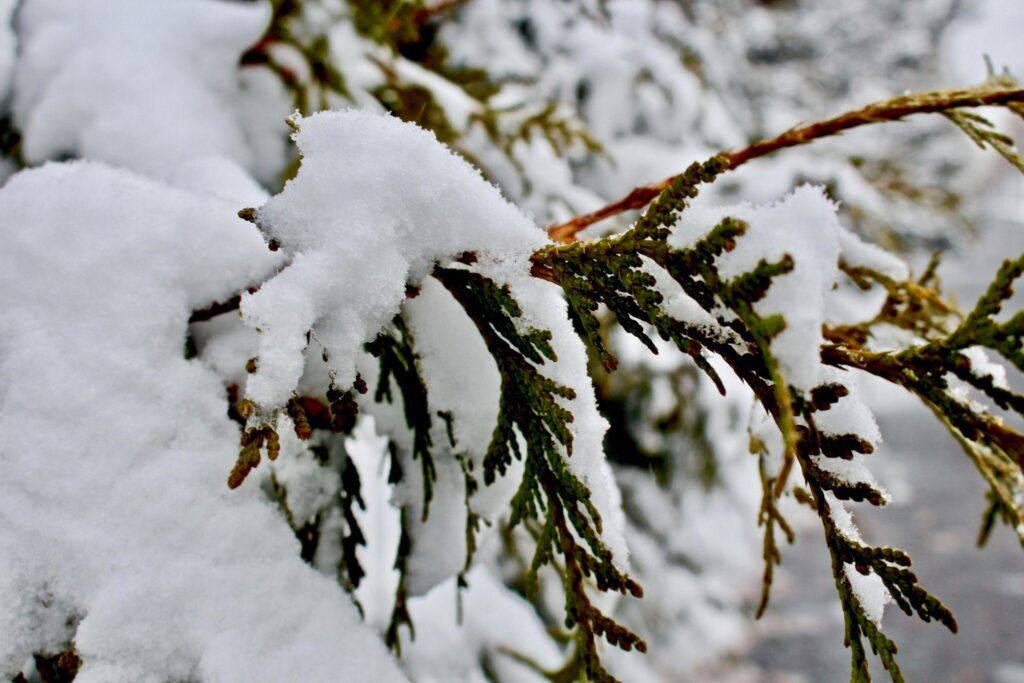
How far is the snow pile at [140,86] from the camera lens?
1.66 m

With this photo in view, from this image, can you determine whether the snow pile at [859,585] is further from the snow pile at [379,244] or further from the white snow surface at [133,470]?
the white snow surface at [133,470]

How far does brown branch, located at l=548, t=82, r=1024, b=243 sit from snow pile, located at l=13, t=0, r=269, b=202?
30.7 inches

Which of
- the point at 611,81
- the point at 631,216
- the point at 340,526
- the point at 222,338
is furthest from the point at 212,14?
the point at 611,81

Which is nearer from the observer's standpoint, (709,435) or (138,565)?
(138,565)

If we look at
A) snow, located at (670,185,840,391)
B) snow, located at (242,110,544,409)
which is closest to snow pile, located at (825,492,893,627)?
snow, located at (670,185,840,391)

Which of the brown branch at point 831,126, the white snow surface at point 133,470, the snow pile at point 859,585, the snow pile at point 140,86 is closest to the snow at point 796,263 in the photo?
the snow pile at point 859,585

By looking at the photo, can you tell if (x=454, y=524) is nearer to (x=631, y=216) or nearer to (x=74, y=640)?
(x=74, y=640)

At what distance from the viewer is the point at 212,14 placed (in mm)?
1968

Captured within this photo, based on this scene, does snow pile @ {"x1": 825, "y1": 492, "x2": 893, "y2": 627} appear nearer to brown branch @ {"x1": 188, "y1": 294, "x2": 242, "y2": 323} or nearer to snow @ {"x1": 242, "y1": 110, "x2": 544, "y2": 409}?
snow @ {"x1": 242, "y1": 110, "x2": 544, "y2": 409}

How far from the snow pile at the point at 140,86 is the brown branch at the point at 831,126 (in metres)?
0.78

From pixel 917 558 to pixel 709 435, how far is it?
7.12 meters

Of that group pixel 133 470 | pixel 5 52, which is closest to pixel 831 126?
pixel 133 470

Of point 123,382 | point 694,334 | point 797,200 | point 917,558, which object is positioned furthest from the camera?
point 917,558

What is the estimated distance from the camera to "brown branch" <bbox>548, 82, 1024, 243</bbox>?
1.30 metres
